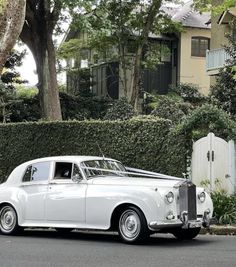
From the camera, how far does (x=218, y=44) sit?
33.1m

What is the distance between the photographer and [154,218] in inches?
408

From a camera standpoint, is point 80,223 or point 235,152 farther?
point 235,152

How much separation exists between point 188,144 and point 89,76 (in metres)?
23.1

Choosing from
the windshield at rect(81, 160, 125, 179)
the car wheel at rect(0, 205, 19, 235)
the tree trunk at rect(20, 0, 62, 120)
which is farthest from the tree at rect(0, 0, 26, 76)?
the tree trunk at rect(20, 0, 62, 120)

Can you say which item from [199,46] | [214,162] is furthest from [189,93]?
[214,162]

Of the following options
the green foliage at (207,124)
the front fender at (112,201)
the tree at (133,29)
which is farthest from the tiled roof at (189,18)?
the front fender at (112,201)

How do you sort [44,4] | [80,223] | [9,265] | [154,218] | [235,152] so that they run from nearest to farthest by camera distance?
[9,265]
[154,218]
[80,223]
[235,152]
[44,4]

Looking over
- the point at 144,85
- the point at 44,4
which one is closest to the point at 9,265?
the point at 44,4

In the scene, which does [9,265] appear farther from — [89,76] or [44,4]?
[89,76]

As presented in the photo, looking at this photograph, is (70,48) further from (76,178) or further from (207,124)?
(76,178)

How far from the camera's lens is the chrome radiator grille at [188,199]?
1074 centimetres

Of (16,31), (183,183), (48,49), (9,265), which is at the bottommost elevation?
(9,265)

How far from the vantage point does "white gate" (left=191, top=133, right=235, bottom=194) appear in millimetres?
15609

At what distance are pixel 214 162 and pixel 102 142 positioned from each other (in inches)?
138
